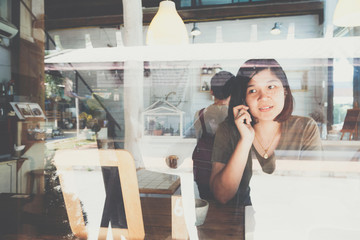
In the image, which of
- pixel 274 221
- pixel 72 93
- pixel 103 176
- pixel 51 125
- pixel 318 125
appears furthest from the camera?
pixel 72 93

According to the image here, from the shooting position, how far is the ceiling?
9.00 ft

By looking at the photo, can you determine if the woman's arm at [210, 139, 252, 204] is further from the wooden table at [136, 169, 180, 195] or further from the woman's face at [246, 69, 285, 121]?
the wooden table at [136, 169, 180, 195]

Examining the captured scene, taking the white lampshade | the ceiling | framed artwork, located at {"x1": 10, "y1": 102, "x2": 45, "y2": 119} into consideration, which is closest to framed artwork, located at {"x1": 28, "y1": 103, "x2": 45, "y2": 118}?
framed artwork, located at {"x1": 10, "y1": 102, "x2": 45, "y2": 119}

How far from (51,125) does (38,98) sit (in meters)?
0.41

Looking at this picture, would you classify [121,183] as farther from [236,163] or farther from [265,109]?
[265,109]

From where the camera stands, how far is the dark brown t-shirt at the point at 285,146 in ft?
6.37

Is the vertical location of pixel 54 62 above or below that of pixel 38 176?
above

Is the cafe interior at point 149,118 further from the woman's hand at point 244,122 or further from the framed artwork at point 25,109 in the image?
the woman's hand at point 244,122

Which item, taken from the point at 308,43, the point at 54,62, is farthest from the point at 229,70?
the point at 54,62

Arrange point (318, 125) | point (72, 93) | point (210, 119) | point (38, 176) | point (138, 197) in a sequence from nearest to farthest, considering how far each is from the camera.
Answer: point (138, 197) → point (318, 125) → point (210, 119) → point (38, 176) → point (72, 93)

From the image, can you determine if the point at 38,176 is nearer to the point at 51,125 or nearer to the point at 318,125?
the point at 51,125

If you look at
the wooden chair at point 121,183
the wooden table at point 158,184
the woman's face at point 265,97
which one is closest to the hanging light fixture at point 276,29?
the woman's face at point 265,97

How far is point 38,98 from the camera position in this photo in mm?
2846

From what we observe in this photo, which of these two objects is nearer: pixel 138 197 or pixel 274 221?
pixel 138 197
